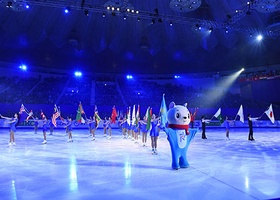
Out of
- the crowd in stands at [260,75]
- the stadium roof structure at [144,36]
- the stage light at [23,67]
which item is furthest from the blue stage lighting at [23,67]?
the crowd in stands at [260,75]

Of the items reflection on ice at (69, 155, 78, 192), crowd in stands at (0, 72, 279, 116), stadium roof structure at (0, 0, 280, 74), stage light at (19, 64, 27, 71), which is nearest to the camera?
reflection on ice at (69, 155, 78, 192)

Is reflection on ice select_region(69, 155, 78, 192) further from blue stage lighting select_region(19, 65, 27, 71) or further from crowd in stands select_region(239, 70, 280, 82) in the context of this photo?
crowd in stands select_region(239, 70, 280, 82)

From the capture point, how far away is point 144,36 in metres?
30.4

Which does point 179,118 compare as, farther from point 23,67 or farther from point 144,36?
point 23,67

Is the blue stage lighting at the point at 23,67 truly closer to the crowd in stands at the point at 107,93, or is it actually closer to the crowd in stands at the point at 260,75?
the crowd in stands at the point at 107,93

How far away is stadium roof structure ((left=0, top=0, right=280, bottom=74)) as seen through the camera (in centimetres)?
2347

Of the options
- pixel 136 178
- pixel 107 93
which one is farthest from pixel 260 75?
Answer: pixel 136 178

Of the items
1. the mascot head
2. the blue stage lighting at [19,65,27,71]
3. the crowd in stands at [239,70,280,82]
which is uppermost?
the blue stage lighting at [19,65,27,71]

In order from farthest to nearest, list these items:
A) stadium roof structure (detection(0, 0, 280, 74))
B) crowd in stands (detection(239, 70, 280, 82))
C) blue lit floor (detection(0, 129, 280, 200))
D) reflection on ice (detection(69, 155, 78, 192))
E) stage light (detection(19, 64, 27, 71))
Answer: stage light (detection(19, 64, 27, 71)), crowd in stands (detection(239, 70, 280, 82)), stadium roof structure (detection(0, 0, 280, 74)), reflection on ice (detection(69, 155, 78, 192)), blue lit floor (detection(0, 129, 280, 200))

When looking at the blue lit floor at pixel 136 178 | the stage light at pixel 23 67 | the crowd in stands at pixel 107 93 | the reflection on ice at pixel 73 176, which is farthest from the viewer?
the stage light at pixel 23 67

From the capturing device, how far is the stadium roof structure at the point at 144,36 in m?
23.5

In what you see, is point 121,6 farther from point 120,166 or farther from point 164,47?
point 164,47

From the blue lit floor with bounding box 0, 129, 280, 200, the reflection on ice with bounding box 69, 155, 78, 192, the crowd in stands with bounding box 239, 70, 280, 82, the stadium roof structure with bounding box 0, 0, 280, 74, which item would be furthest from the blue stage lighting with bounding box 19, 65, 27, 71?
the crowd in stands with bounding box 239, 70, 280, 82

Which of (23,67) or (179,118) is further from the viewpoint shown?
(23,67)
